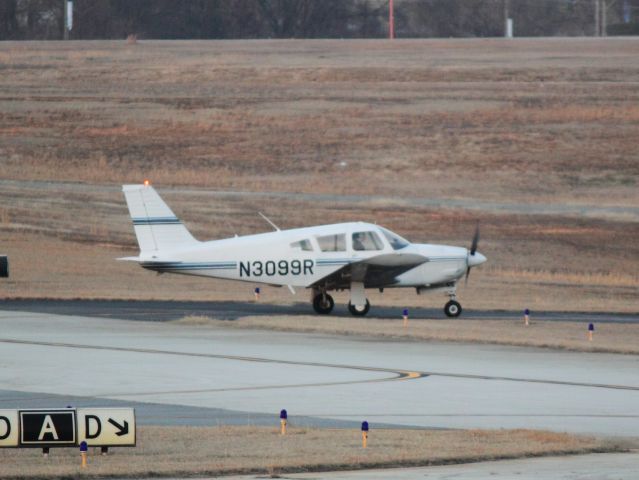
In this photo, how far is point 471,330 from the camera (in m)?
31.9

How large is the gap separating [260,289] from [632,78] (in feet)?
112

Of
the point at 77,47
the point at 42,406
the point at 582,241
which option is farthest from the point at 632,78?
the point at 42,406

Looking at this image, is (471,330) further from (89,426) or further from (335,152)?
(335,152)

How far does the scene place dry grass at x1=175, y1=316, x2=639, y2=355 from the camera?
29.7 m

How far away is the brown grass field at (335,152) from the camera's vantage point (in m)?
46.1

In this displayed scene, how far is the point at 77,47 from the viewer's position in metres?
81.5

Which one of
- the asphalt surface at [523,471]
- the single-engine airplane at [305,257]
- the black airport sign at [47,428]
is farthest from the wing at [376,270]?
the black airport sign at [47,428]

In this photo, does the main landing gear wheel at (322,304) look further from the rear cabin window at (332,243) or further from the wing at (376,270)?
the rear cabin window at (332,243)

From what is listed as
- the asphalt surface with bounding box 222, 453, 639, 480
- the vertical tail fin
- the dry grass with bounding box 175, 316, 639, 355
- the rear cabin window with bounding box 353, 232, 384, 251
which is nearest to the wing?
the rear cabin window with bounding box 353, 232, 384, 251

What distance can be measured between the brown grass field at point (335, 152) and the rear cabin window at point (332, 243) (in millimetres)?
5097

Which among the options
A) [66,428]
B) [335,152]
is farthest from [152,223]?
[335,152]

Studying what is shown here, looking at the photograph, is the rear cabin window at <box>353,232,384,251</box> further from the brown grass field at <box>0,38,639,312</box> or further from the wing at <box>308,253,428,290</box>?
the brown grass field at <box>0,38,639,312</box>

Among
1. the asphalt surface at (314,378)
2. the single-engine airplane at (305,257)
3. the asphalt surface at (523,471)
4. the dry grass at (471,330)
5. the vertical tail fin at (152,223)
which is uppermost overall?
the vertical tail fin at (152,223)

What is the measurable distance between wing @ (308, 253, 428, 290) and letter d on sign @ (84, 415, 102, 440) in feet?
63.2
